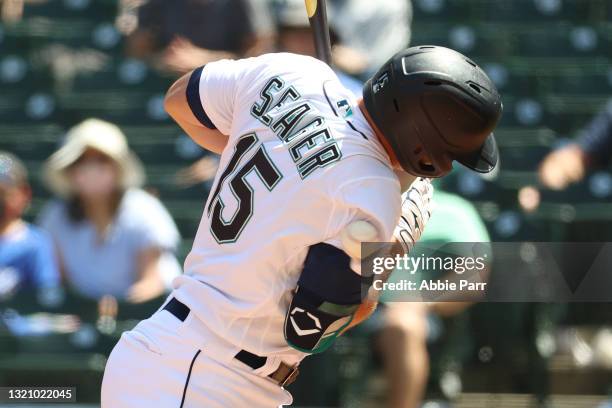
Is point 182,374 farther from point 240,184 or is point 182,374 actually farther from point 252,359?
point 240,184

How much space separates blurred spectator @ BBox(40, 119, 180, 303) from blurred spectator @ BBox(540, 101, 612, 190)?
182cm

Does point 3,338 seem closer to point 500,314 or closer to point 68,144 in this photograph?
point 68,144

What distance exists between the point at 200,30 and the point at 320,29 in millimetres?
2927

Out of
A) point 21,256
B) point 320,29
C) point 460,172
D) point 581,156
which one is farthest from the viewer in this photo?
point 460,172

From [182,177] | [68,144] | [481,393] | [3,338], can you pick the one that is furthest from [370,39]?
[3,338]

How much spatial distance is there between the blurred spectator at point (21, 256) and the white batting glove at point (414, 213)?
101 inches

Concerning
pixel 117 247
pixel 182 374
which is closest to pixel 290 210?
pixel 182 374

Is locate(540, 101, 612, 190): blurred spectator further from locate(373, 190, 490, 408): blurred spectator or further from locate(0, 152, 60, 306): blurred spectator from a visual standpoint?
locate(0, 152, 60, 306): blurred spectator

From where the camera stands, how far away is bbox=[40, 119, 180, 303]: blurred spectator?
4.93m

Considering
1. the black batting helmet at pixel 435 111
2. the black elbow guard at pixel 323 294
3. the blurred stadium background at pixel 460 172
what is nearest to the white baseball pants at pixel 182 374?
the black elbow guard at pixel 323 294

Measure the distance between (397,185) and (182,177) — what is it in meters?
3.44

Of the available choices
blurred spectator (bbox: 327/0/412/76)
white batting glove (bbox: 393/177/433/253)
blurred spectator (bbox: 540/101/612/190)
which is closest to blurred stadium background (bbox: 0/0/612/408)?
blurred spectator (bbox: 540/101/612/190)

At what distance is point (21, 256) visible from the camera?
4.96 m

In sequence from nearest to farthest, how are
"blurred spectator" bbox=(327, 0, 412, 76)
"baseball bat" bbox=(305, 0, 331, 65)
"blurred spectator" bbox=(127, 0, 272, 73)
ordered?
"baseball bat" bbox=(305, 0, 331, 65) → "blurred spectator" bbox=(327, 0, 412, 76) → "blurred spectator" bbox=(127, 0, 272, 73)
